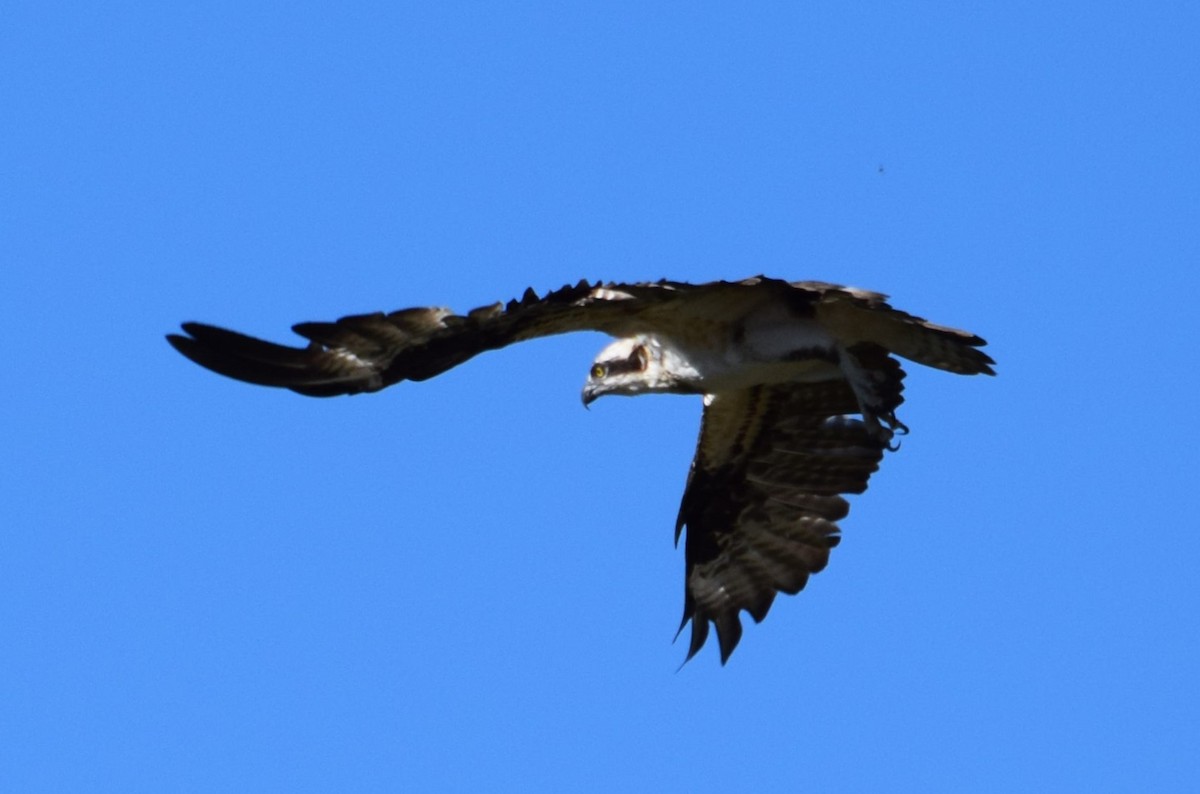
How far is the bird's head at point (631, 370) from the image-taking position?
1241cm

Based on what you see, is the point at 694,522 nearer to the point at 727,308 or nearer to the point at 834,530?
the point at 834,530

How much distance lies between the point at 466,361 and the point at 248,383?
41.2 inches

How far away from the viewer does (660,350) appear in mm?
Result: 12461

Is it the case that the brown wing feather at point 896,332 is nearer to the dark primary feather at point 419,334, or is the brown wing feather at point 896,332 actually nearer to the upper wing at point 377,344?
the dark primary feather at point 419,334

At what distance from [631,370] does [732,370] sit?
0.58 m

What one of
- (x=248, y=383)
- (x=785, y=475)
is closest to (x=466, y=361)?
(x=248, y=383)

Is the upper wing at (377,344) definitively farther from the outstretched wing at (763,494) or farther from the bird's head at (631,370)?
the outstretched wing at (763,494)

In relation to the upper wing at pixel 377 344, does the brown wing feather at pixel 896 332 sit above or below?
above

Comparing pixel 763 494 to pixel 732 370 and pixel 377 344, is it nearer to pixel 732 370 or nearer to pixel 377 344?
pixel 732 370

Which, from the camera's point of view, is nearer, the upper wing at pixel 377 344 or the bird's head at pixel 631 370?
the upper wing at pixel 377 344

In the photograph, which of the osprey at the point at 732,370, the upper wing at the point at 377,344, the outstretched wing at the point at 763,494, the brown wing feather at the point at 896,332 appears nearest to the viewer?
the upper wing at the point at 377,344

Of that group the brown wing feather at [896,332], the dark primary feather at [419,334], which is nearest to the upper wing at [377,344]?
the dark primary feather at [419,334]

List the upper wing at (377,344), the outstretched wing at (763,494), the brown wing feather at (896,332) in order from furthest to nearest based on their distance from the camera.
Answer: the outstretched wing at (763,494), the brown wing feather at (896,332), the upper wing at (377,344)

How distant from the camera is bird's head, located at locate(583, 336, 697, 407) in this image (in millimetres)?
12406
